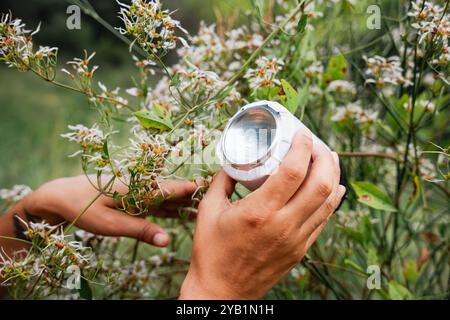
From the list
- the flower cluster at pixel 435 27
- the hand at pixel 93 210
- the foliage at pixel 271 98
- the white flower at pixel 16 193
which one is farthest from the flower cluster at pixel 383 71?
the white flower at pixel 16 193

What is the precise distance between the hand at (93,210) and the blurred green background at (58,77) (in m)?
1.62

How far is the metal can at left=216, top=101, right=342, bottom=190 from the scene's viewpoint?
2.22 feet

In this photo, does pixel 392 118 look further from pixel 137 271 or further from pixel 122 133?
pixel 122 133

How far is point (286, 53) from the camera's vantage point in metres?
1.02

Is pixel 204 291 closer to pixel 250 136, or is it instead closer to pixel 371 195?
pixel 250 136

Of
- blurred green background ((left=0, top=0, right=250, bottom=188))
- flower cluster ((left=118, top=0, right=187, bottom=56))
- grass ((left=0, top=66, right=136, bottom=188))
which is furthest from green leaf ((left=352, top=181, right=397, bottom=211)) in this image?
blurred green background ((left=0, top=0, right=250, bottom=188))

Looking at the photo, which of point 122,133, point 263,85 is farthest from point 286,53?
point 122,133

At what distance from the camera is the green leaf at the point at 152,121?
0.75 meters

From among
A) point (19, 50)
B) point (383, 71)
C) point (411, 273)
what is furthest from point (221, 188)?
point (411, 273)

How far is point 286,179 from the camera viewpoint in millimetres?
642

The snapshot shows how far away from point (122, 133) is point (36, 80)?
79.5 inches

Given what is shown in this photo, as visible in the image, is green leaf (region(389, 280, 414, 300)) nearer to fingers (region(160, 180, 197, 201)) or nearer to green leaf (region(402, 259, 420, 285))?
green leaf (region(402, 259, 420, 285))

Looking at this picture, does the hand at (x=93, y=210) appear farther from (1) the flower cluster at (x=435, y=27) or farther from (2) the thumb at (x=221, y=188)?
(1) the flower cluster at (x=435, y=27)

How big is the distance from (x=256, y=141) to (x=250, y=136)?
1cm
